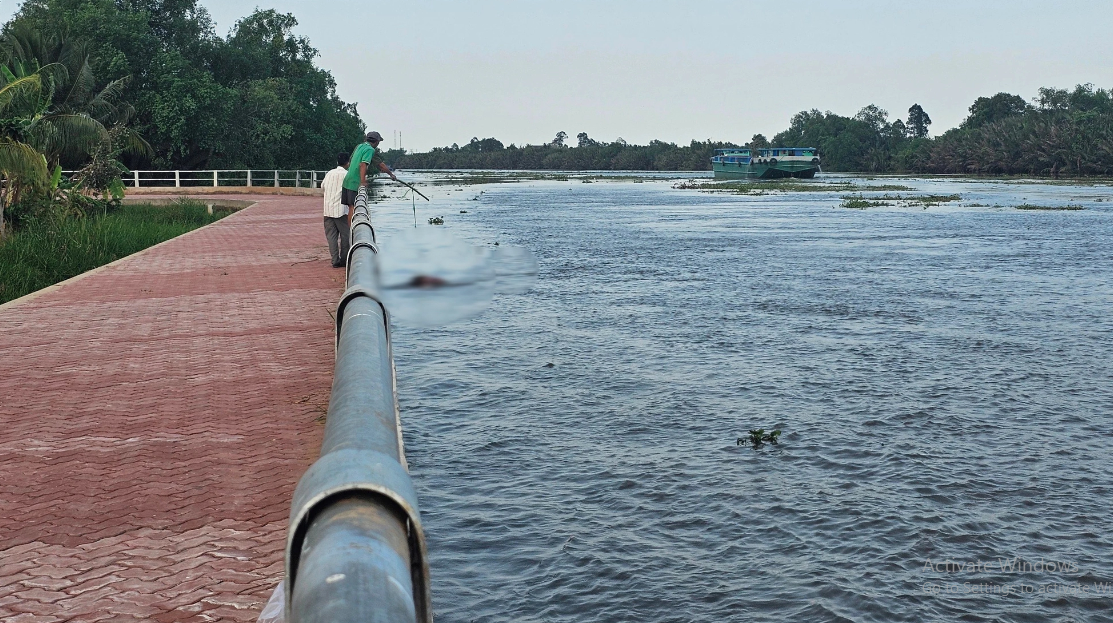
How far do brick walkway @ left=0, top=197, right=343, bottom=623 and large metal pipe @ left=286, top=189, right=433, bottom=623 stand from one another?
148 centimetres

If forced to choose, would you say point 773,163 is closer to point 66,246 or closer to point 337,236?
point 66,246

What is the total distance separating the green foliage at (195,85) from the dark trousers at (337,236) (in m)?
35.0

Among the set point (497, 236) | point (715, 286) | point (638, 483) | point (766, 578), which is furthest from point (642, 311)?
point (497, 236)

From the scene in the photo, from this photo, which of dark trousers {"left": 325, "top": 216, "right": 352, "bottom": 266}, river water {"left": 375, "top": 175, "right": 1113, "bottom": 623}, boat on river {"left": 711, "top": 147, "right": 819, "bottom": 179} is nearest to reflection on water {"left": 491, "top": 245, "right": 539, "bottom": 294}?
river water {"left": 375, "top": 175, "right": 1113, "bottom": 623}

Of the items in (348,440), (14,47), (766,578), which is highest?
(14,47)

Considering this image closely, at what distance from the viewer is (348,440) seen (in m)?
3.25

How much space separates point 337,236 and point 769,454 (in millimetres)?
8651

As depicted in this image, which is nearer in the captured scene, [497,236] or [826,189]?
[497,236]

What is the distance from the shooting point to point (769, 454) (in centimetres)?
869

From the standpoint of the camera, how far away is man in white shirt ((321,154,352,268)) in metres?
14.5

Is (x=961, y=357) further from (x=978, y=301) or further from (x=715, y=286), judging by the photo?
(x=715, y=286)

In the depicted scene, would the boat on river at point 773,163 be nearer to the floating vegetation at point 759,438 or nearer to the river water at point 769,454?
the river water at point 769,454

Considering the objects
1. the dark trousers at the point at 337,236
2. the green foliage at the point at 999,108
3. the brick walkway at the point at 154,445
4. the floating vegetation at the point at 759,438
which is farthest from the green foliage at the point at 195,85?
the green foliage at the point at 999,108

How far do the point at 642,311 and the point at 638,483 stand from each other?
27.7ft
